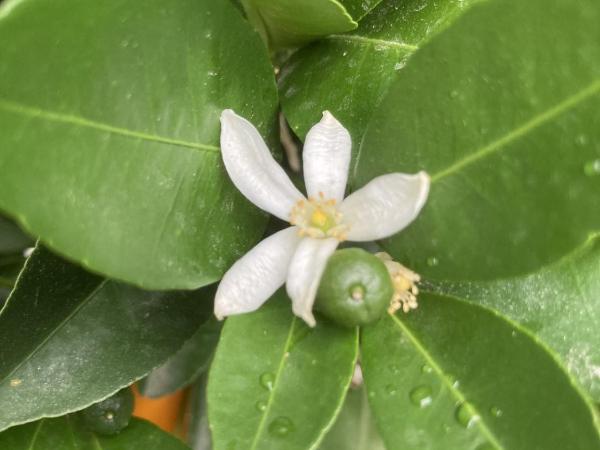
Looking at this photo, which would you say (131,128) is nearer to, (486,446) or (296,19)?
(296,19)

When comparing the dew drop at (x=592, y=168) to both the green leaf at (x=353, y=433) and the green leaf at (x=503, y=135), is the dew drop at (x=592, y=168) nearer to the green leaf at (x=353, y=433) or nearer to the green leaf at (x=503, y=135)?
the green leaf at (x=503, y=135)

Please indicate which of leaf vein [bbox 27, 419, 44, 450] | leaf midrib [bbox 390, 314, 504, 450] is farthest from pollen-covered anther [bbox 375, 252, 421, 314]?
leaf vein [bbox 27, 419, 44, 450]

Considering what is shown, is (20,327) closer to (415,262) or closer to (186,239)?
(186,239)

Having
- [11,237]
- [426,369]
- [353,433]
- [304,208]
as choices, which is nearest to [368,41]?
[304,208]

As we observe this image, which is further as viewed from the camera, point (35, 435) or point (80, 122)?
point (35, 435)

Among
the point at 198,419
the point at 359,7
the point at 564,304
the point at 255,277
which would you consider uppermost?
the point at 359,7

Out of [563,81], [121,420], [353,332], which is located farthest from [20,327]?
[563,81]
